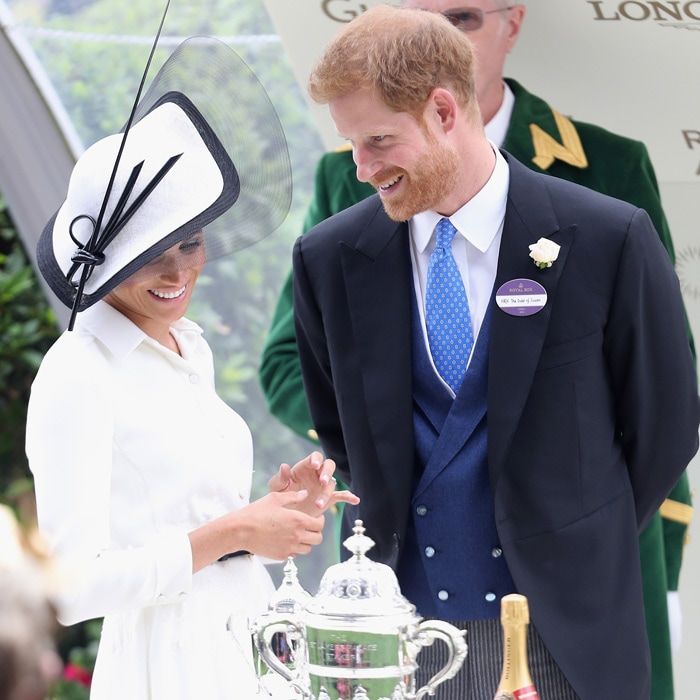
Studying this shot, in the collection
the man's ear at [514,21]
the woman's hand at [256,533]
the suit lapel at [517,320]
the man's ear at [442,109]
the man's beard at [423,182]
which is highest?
the man's ear at [514,21]

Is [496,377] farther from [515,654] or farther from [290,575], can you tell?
[515,654]

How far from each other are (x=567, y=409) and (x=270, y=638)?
74 cm

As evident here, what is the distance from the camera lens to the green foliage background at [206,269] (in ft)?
14.0

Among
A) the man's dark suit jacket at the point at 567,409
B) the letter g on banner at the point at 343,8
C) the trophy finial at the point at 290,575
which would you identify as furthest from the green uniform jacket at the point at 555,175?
the trophy finial at the point at 290,575

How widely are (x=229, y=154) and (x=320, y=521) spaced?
542 mm

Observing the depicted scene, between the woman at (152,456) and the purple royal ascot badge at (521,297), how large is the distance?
39cm

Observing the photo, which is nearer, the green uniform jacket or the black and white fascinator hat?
the black and white fascinator hat

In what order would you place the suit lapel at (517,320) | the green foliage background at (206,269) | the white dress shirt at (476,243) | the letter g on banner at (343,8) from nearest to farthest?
the suit lapel at (517,320) → the white dress shirt at (476,243) → the letter g on banner at (343,8) → the green foliage background at (206,269)

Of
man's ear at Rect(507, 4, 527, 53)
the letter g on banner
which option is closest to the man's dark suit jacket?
man's ear at Rect(507, 4, 527, 53)

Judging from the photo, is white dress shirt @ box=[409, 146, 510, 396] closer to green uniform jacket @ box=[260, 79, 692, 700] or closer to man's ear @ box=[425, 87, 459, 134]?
man's ear @ box=[425, 87, 459, 134]

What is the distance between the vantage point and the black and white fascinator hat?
174 centimetres

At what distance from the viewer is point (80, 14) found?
14.0 ft

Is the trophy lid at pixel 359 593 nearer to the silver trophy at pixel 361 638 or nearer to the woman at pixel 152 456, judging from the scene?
the silver trophy at pixel 361 638

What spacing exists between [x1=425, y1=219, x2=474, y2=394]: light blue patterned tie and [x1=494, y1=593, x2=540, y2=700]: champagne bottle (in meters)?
0.77
